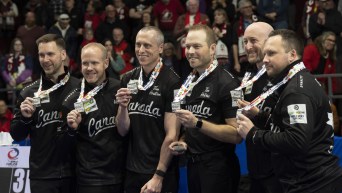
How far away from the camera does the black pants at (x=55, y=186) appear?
7.34 meters

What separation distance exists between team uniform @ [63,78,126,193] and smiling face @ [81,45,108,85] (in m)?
0.16

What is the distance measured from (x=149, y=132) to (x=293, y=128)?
1.89 m

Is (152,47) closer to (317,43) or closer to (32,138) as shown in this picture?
(32,138)

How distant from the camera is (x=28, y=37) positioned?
16109 mm

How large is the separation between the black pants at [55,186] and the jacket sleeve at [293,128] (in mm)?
2532

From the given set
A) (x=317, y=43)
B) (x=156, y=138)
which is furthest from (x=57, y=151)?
(x=317, y=43)

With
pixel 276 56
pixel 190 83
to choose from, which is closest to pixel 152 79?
pixel 190 83

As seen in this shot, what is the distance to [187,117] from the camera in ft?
20.7

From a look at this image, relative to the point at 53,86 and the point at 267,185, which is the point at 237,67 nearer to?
the point at 53,86

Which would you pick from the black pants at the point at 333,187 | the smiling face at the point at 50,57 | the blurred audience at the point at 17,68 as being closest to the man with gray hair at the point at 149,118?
the smiling face at the point at 50,57

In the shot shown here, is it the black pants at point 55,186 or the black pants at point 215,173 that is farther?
the black pants at point 55,186

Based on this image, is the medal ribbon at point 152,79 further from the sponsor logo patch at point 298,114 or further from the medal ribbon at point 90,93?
the sponsor logo patch at point 298,114

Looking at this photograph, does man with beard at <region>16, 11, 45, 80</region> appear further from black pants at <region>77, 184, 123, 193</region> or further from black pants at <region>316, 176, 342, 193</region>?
black pants at <region>316, 176, 342, 193</region>

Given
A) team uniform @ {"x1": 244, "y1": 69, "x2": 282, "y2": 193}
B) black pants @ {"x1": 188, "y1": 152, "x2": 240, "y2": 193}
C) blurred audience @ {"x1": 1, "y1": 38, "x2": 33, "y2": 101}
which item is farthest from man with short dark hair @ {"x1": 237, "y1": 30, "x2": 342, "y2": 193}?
blurred audience @ {"x1": 1, "y1": 38, "x2": 33, "y2": 101}
